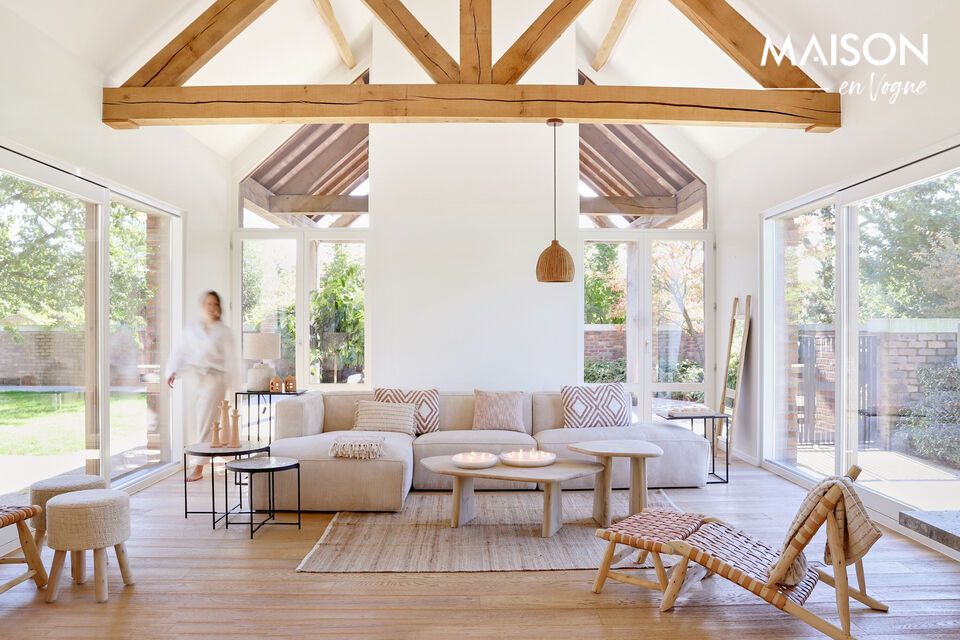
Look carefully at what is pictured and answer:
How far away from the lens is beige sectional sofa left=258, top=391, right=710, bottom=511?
4.95 metres

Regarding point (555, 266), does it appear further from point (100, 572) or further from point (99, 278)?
point (100, 572)

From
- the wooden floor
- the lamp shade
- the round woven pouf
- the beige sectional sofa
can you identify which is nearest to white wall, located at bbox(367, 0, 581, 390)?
the beige sectional sofa

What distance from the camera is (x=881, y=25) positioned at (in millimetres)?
4504

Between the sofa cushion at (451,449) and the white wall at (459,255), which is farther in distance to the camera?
the white wall at (459,255)

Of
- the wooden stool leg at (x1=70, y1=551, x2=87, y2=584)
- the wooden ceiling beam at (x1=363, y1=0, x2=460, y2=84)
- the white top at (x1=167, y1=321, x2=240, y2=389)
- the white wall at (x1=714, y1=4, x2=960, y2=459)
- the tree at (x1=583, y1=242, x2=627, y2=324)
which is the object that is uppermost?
the wooden ceiling beam at (x1=363, y1=0, x2=460, y2=84)

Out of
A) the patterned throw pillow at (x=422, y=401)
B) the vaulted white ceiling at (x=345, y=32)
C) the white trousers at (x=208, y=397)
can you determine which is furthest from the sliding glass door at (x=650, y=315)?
the white trousers at (x=208, y=397)

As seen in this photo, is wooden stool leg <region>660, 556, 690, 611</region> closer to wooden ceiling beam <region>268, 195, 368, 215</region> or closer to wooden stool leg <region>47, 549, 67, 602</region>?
wooden stool leg <region>47, 549, 67, 602</region>

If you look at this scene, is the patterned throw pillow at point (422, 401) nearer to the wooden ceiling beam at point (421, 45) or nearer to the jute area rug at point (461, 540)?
the jute area rug at point (461, 540)

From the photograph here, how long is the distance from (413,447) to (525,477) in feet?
5.12

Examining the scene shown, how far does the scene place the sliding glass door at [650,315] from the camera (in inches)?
296

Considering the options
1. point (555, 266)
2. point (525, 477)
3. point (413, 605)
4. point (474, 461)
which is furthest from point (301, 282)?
point (413, 605)

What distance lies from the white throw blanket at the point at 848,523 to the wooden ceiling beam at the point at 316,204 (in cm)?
547

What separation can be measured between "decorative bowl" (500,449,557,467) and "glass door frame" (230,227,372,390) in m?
2.96

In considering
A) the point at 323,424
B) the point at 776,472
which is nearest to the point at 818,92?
the point at 776,472
